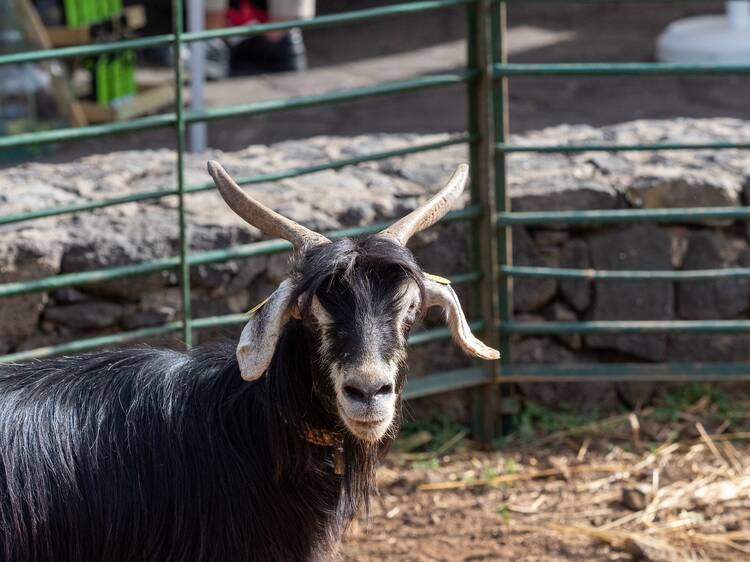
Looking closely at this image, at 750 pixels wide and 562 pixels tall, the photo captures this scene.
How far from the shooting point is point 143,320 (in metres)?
5.02

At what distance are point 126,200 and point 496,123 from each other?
1.64 meters

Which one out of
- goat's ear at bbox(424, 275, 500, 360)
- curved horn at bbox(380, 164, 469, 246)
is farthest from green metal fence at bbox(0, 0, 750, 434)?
goat's ear at bbox(424, 275, 500, 360)

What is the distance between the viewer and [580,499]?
500cm

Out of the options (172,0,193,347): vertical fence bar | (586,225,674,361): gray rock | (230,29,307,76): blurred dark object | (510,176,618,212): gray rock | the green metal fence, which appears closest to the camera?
(172,0,193,347): vertical fence bar

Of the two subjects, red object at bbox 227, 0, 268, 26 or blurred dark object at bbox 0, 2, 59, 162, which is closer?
blurred dark object at bbox 0, 2, 59, 162

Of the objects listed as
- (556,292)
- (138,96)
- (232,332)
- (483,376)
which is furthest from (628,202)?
(138,96)

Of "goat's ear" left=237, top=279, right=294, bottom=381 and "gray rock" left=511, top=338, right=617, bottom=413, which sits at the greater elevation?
"goat's ear" left=237, top=279, right=294, bottom=381

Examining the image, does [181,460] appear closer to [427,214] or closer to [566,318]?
[427,214]

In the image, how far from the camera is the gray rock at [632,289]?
18.4ft

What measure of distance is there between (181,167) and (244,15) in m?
5.08

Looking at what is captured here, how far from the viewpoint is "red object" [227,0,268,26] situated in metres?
9.33

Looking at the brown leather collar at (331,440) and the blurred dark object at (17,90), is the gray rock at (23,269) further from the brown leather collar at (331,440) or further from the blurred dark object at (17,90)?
the blurred dark object at (17,90)

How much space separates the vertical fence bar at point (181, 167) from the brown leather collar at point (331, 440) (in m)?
1.07

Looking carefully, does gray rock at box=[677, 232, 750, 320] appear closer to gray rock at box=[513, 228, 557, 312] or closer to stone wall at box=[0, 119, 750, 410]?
stone wall at box=[0, 119, 750, 410]
